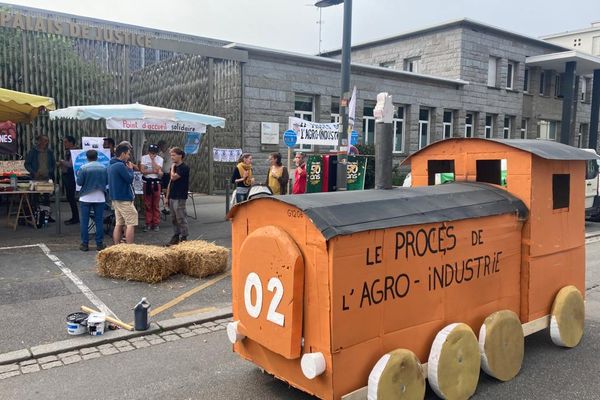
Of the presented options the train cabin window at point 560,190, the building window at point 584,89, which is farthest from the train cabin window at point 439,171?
the building window at point 584,89

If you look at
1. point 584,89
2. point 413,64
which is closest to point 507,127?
point 413,64

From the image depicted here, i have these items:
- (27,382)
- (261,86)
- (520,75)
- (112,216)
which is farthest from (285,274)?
(520,75)

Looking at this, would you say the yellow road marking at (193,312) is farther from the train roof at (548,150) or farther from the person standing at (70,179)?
the person standing at (70,179)

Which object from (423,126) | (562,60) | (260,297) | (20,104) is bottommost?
(260,297)

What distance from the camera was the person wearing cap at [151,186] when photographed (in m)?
10.8

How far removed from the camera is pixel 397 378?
3422mm

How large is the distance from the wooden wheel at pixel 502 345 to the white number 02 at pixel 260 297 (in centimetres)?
177

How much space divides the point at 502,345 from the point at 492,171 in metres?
1.63

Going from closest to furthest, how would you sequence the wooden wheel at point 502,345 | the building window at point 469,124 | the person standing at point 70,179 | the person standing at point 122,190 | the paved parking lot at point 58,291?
the wooden wheel at point 502,345
the paved parking lot at point 58,291
the person standing at point 122,190
the person standing at point 70,179
the building window at point 469,124

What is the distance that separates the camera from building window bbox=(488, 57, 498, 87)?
27.6 m

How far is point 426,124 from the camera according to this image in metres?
24.7

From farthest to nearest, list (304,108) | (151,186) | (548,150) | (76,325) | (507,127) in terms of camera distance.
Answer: (507,127) < (304,108) < (151,186) < (76,325) < (548,150)

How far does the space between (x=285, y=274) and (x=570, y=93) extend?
100ft

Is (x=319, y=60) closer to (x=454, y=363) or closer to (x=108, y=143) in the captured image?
(x=108, y=143)
